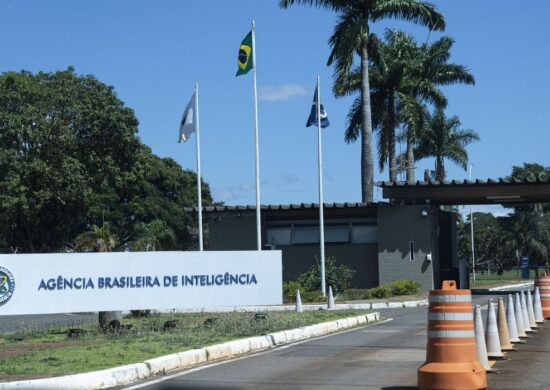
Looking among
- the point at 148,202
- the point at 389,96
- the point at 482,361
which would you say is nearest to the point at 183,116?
the point at 389,96

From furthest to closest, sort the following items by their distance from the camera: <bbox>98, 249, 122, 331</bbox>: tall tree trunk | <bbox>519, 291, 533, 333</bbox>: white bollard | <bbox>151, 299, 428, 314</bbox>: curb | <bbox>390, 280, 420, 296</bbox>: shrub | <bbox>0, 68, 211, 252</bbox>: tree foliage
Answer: <bbox>0, 68, 211, 252</bbox>: tree foliage < <bbox>390, 280, 420, 296</bbox>: shrub < <bbox>151, 299, 428, 314</bbox>: curb < <bbox>98, 249, 122, 331</bbox>: tall tree trunk < <bbox>519, 291, 533, 333</bbox>: white bollard

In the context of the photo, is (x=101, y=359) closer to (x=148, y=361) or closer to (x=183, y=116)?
(x=148, y=361)

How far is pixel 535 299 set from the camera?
20594 millimetres

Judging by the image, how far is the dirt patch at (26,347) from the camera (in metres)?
14.6

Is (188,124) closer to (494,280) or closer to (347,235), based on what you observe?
(347,235)

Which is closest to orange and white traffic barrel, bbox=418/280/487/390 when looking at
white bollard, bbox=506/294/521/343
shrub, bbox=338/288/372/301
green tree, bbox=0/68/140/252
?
white bollard, bbox=506/294/521/343

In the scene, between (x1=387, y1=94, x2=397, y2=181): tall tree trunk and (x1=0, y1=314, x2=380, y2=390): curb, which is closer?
(x1=0, y1=314, x2=380, y2=390): curb

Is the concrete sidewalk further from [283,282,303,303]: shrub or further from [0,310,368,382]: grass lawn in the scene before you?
[283,282,303,303]: shrub

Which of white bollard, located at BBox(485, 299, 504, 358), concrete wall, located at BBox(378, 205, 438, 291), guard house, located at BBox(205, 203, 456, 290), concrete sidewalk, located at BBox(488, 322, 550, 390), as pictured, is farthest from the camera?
guard house, located at BBox(205, 203, 456, 290)

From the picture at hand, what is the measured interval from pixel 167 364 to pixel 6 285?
539 centimetres

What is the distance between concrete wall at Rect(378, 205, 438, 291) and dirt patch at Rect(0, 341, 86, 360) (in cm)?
2156

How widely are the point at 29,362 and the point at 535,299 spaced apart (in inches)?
486

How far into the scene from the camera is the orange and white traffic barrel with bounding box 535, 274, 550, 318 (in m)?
22.0

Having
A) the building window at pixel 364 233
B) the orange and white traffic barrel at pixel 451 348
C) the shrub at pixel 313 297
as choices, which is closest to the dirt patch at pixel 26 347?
the orange and white traffic barrel at pixel 451 348
